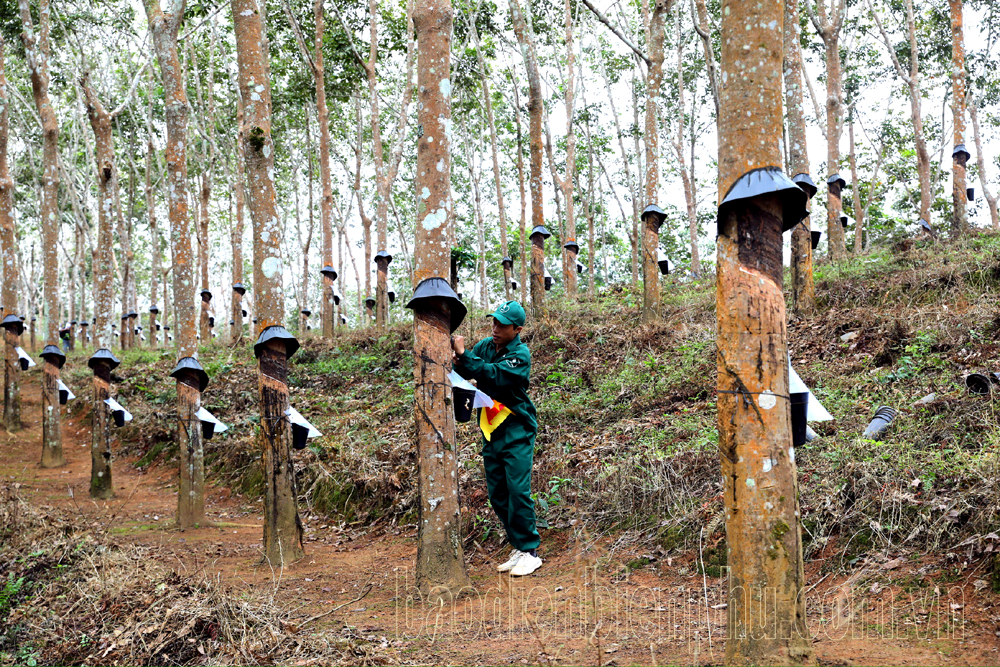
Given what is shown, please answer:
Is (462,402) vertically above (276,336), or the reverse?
(276,336)

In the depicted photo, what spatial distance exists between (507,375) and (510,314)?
474 millimetres

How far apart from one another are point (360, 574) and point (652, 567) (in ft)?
6.89

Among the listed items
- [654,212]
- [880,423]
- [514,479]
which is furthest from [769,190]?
[654,212]

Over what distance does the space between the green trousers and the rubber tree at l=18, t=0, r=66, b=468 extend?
7388 mm

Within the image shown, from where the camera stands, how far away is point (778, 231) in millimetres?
2484

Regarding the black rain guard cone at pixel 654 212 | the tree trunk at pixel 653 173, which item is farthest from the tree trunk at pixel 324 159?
the black rain guard cone at pixel 654 212

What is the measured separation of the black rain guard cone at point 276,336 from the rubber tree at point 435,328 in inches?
55.7

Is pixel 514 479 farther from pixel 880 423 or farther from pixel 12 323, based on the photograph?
pixel 12 323

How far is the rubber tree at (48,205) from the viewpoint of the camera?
30.2 ft

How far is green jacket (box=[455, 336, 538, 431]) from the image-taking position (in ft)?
13.9

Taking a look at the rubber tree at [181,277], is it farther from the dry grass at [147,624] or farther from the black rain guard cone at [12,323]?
the black rain guard cone at [12,323]

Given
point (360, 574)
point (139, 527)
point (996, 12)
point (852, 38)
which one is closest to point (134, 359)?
point (139, 527)

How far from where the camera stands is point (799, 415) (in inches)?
102

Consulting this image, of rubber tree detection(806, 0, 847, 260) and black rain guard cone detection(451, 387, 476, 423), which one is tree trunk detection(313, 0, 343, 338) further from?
black rain guard cone detection(451, 387, 476, 423)
